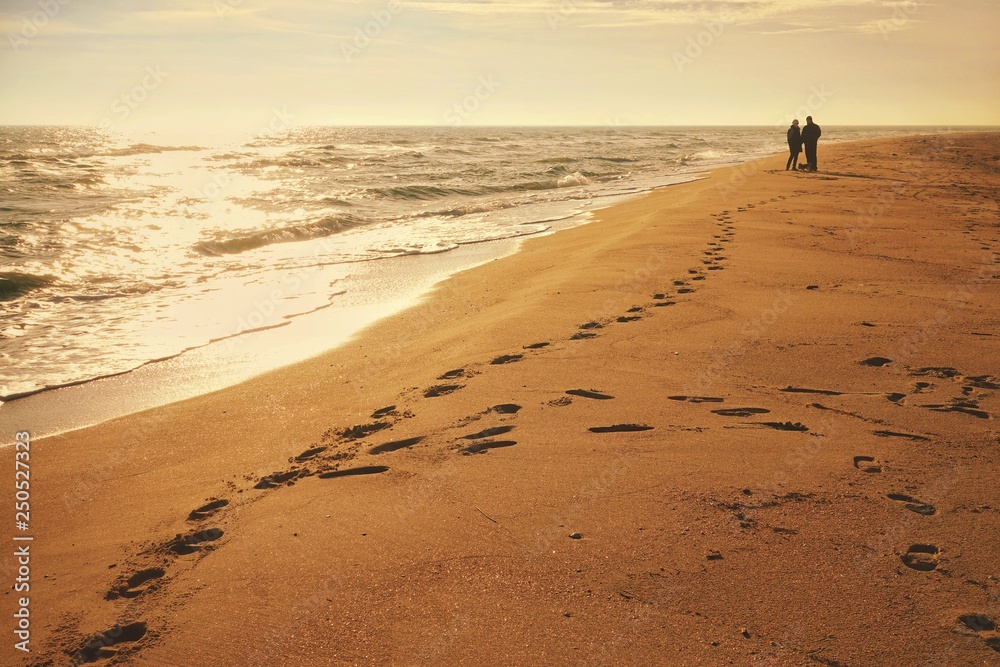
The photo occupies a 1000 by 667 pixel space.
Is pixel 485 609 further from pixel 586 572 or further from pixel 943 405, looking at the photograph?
pixel 943 405

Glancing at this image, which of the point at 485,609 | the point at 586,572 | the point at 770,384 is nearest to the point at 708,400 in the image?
the point at 770,384

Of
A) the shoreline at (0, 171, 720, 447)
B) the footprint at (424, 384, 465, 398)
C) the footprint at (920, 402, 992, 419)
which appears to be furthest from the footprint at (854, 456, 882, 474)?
the shoreline at (0, 171, 720, 447)

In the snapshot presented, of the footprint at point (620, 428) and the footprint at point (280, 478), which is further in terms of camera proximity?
the footprint at point (620, 428)

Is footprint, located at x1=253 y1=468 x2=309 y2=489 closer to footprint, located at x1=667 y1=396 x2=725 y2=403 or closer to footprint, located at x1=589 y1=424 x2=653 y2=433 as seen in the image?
footprint, located at x1=589 y1=424 x2=653 y2=433

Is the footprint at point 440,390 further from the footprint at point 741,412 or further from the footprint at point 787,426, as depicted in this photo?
the footprint at point 787,426

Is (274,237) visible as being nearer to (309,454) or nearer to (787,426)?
(309,454)

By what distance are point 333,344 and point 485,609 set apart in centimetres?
483

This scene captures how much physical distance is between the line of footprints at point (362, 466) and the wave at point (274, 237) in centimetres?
1015

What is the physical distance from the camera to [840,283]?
701 centimetres

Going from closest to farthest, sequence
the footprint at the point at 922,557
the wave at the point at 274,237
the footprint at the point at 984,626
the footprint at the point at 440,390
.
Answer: the footprint at the point at 984,626
the footprint at the point at 922,557
the footprint at the point at 440,390
the wave at the point at 274,237

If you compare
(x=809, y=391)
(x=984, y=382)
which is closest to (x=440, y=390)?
(x=809, y=391)

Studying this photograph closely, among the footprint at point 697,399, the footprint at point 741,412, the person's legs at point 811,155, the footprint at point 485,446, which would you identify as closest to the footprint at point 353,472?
the footprint at point 485,446

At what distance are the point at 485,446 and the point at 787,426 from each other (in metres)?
1.65

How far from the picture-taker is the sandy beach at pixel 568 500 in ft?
7.92
